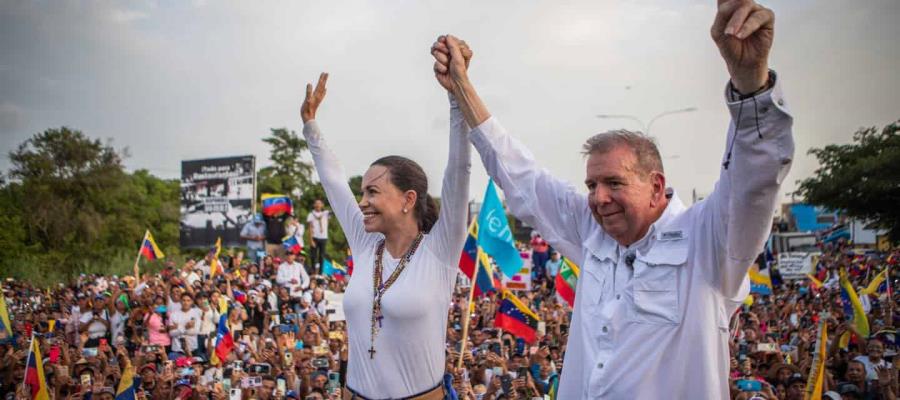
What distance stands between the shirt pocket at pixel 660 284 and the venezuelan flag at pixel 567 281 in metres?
9.75

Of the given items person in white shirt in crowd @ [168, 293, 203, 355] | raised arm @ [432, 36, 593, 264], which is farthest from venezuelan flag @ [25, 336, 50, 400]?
raised arm @ [432, 36, 593, 264]

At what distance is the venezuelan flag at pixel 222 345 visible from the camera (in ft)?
35.9

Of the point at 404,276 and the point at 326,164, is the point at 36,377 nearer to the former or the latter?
the point at 326,164

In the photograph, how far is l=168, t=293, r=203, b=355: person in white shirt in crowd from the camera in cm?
1260

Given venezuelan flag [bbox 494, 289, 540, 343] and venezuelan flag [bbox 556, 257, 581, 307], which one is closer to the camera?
venezuelan flag [bbox 494, 289, 540, 343]

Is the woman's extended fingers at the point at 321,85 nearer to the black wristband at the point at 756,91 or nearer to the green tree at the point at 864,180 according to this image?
the black wristband at the point at 756,91

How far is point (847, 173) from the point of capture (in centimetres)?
2439

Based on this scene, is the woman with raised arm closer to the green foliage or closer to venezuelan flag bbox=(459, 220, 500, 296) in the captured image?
venezuelan flag bbox=(459, 220, 500, 296)

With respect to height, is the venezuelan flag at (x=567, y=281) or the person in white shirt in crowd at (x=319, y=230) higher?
the person in white shirt in crowd at (x=319, y=230)

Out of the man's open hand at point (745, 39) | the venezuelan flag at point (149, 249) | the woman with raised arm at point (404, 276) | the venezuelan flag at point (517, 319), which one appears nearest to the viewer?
the man's open hand at point (745, 39)

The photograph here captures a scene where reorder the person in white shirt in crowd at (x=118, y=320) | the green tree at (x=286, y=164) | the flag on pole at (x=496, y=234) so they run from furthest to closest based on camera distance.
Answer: the green tree at (x=286, y=164) → the person in white shirt in crowd at (x=118, y=320) → the flag on pole at (x=496, y=234)

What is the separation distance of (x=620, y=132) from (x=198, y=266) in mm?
19029

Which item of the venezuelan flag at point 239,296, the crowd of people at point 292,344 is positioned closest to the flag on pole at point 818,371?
the crowd of people at point 292,344

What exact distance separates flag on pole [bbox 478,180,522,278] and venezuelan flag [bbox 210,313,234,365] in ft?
12.9
